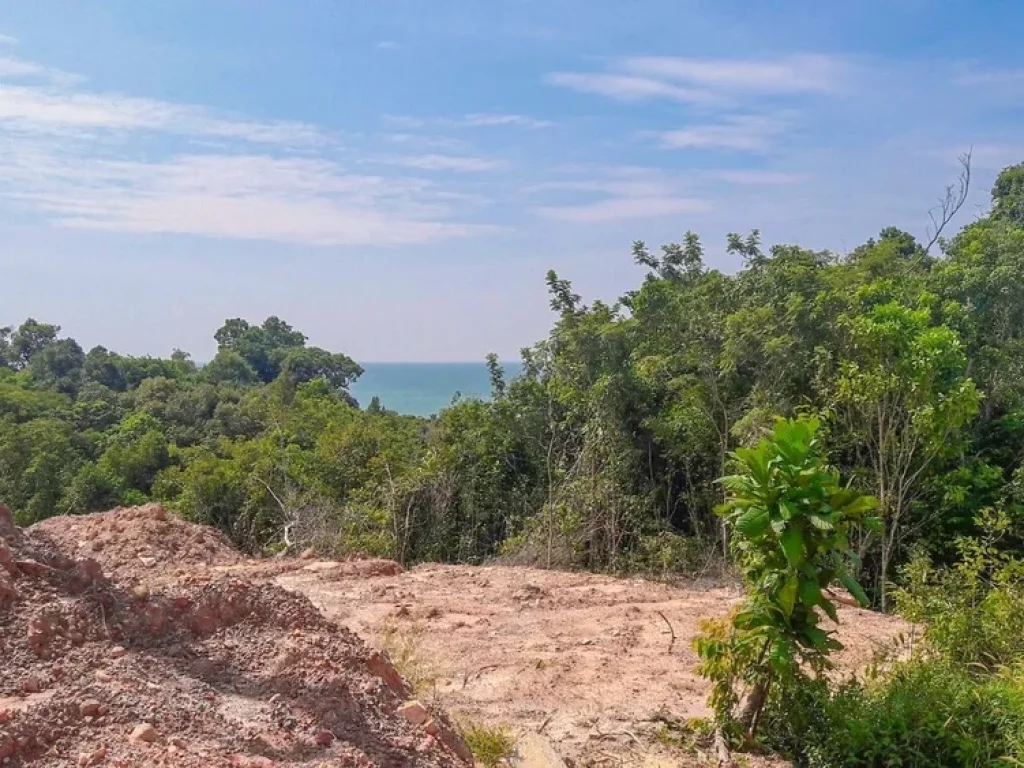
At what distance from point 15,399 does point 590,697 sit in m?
22.7

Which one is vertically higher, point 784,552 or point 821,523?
point 821,523

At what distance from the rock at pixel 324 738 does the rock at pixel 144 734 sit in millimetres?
511

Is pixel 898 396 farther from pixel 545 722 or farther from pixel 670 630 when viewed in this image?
pixel 545 722

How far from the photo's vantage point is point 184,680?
9.15 ft

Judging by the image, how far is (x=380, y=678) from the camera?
3.22 metres

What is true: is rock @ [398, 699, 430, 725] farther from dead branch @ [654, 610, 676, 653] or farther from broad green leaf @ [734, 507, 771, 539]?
dead branch @ [654, 610, 676, 653]

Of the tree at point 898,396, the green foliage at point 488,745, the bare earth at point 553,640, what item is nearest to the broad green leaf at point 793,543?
the bare earth at point 553,640

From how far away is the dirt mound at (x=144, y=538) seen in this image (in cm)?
709

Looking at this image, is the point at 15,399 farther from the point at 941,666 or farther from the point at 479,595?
the point at 941,666

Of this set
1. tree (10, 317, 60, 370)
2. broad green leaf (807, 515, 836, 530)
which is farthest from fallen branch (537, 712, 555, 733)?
tree (10, 317, 60, 370)

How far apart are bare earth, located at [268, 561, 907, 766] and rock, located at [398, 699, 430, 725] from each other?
49.0 inches

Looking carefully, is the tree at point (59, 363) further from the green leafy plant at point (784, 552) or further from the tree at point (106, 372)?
the green leafy plant at point (784, 552)

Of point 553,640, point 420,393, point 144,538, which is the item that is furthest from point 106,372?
point 420,393

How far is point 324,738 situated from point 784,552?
91.6 inches
